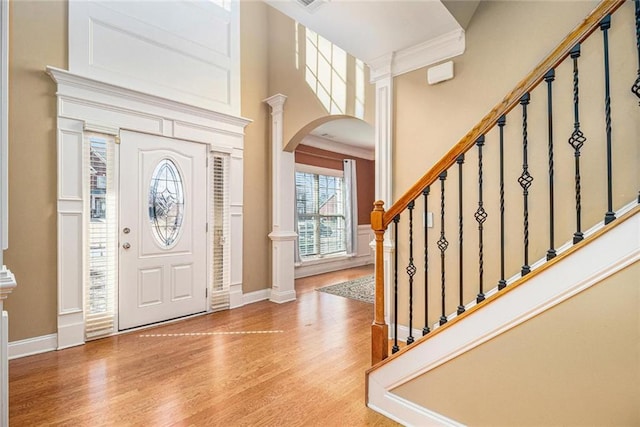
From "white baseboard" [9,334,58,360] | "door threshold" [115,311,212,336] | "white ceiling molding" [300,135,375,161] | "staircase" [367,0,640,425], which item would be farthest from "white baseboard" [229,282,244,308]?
"white ceiling molding" [300,135,375,161]

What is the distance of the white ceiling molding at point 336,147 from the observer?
6.15 m

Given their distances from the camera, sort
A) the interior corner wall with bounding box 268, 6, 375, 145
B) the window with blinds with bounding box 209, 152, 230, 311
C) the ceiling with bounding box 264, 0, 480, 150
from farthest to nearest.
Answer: the interior corner wall with bounding box 268, 6, 375, 145 → the window with blinds with bounding box 209, 152, 230, 311 → the ceiling with bounding box 264, 0, 480, 150

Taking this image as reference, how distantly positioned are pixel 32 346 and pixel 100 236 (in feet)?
3.37

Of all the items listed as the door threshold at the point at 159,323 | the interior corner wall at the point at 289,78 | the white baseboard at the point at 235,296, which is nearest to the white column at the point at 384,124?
the interior corner wall at the point at 289,78

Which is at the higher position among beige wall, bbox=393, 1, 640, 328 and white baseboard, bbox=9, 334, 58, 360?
beige wall, bbox=393, 1, 640, 328

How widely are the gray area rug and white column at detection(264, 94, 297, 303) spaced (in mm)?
771

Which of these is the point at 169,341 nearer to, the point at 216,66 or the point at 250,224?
the point at 250,224

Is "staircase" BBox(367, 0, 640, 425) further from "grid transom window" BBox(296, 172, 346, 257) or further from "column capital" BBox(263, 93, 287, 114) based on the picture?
"grid transom window" BBox(296, 172, 346, 257)

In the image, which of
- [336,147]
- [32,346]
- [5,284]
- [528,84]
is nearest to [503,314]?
[528,84]

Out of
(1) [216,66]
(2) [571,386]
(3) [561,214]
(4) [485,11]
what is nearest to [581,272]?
(2) [571,386]

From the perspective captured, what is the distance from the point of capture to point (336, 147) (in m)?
6.68

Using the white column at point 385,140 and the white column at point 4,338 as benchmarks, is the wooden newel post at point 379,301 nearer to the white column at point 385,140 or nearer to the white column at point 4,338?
the white column at point 385,140

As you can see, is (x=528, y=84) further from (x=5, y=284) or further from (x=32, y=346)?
(x=32, y=346)

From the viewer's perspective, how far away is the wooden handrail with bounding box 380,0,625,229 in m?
1.22
